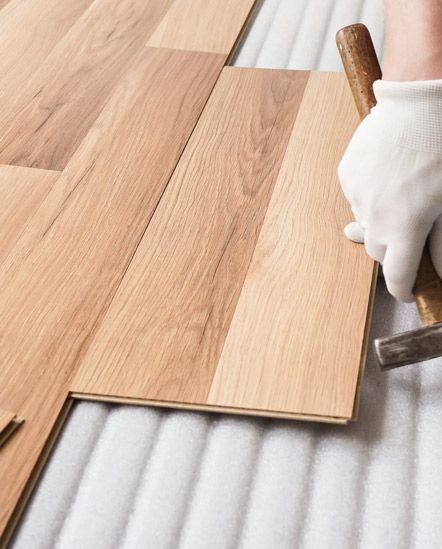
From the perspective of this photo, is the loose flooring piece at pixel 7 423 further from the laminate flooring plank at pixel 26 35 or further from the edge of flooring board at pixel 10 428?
the laminate flooring plank at pixel 26 35

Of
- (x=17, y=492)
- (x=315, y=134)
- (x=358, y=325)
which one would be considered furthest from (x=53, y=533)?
(x=315, y=134)

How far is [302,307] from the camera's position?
129 centimetres

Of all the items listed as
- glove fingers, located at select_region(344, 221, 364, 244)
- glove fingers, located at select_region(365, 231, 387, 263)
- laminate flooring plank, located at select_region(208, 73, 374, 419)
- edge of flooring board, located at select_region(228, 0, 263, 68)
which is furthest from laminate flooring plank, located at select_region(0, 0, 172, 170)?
glove fingers, located at select_region(365, 231, 387, 263)

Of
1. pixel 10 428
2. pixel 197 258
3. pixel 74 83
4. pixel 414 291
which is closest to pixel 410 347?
pixel 414 291

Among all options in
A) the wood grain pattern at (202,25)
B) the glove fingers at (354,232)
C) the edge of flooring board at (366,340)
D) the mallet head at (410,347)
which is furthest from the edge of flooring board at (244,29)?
the mallet head at (410,347)

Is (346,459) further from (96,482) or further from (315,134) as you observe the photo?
(315,134)

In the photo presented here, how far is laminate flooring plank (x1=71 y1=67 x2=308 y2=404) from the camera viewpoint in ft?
3.96

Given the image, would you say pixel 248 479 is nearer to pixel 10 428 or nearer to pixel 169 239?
pixel 10 428

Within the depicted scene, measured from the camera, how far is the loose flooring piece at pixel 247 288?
1178 mm

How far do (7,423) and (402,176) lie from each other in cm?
64

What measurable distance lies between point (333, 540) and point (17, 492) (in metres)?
0.40

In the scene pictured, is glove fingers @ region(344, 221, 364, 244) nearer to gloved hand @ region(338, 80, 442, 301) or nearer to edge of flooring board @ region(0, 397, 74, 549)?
gloved hand @ region(338, 80, 442, 301)

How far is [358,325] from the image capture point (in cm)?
125

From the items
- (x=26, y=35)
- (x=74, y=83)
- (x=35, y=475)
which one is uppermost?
(x=26, y=35)
